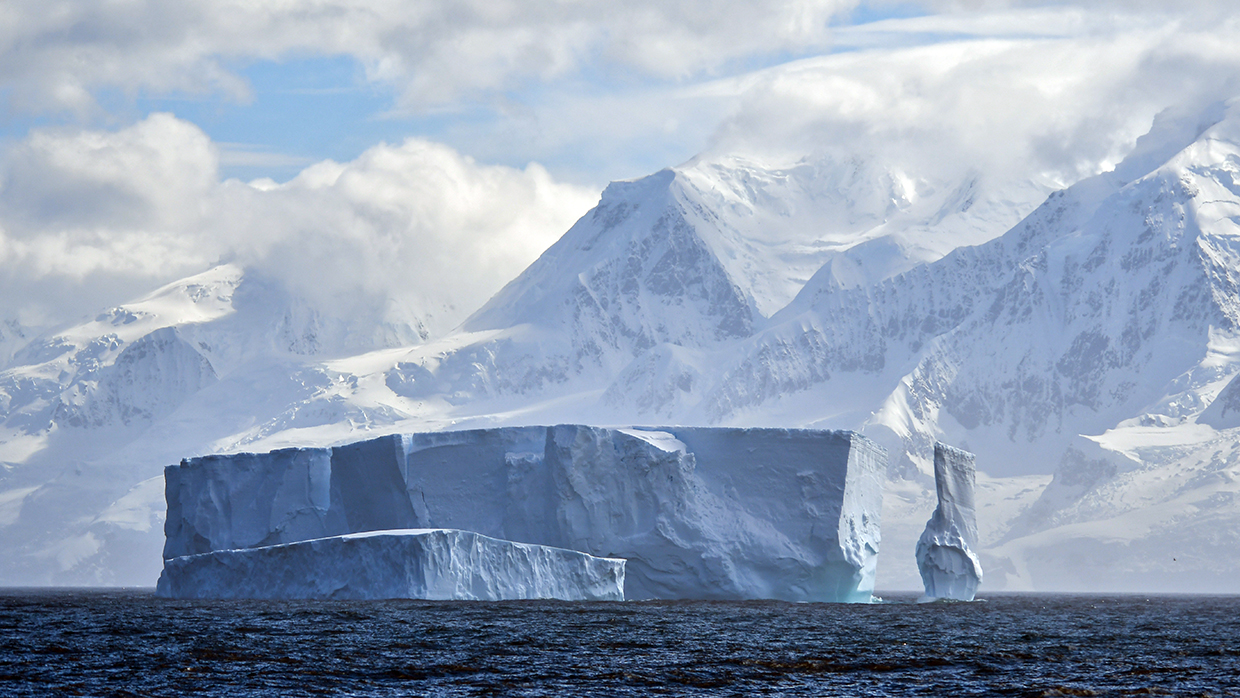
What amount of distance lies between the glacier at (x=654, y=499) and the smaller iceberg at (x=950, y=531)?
229cm

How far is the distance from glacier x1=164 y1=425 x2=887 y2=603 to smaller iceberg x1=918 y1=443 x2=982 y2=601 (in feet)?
7.52

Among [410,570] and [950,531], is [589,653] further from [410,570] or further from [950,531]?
[950,531]

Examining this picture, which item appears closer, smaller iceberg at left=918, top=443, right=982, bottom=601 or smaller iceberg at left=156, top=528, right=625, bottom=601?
smaller iceberg at left=156, top=528, right=625, bottom=601

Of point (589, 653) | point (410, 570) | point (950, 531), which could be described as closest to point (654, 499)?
point (410, 570)

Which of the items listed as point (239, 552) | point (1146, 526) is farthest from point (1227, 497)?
point (239, 552)

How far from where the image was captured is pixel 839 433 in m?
52.1

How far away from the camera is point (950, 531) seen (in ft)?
183

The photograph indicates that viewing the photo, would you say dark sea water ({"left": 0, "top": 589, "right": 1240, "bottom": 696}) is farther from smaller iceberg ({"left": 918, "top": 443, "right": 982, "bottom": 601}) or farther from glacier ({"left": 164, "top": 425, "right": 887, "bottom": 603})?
smaller iceberg ({"left": 918, "top": 443, "right": 982, "bottom": 601})

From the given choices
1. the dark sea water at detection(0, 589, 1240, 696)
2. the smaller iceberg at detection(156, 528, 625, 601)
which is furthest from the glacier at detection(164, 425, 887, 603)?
the dark sea water at detection(0, 589, 1240, 696)

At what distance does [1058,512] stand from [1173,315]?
36928 millimetres

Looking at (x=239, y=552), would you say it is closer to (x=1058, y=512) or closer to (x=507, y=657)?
(x=507, y=657)

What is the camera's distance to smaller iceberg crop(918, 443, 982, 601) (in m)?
55.2

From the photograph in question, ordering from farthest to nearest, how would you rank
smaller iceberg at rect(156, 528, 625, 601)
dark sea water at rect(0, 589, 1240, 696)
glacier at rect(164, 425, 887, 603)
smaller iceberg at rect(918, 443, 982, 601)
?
smaller iceberg at rect(918, 443, 982, 601)
glacier at rect(164, 425, 887, 603)
smaller iceberg at rect(156, 528, 625, 601)
dark sea water at rect(0, 589, 1240, 696)

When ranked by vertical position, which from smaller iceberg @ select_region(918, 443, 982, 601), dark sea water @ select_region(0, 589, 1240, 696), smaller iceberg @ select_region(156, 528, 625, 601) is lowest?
dark sea water @ select_region(0, 589, 1240, 696)
